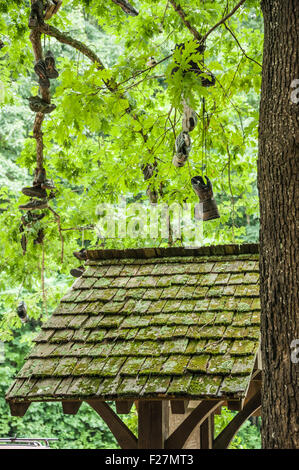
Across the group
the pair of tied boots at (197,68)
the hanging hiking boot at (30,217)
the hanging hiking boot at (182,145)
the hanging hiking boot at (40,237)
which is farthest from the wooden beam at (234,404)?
the hanging hiking boot at (40,237)

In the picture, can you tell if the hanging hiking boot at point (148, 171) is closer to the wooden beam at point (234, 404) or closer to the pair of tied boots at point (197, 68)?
the pair of tied boots at point (197, 68)

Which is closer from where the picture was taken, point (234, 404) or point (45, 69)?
point (234, 404)

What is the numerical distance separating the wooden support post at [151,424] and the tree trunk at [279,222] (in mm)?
1294

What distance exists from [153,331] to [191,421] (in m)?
0.58

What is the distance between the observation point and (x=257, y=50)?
21.7 ft

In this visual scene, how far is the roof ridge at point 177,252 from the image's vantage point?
459 centimetres

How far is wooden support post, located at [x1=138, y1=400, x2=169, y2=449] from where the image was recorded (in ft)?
12.6

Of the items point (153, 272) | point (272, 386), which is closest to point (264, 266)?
point (272, 386)

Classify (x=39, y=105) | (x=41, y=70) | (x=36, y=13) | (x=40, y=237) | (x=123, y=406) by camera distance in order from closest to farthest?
1. (x=123, y=406)
2. (x=36, y=13)
3. (x=41, y=70)
4. (x=39, y=105)
5. (x=40, y=237)

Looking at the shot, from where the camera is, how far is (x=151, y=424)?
151 inches

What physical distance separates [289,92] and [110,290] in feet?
7.13

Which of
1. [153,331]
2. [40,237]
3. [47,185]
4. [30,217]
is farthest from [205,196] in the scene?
[40,237]

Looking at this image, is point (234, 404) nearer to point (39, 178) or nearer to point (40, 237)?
point (39, 178)
